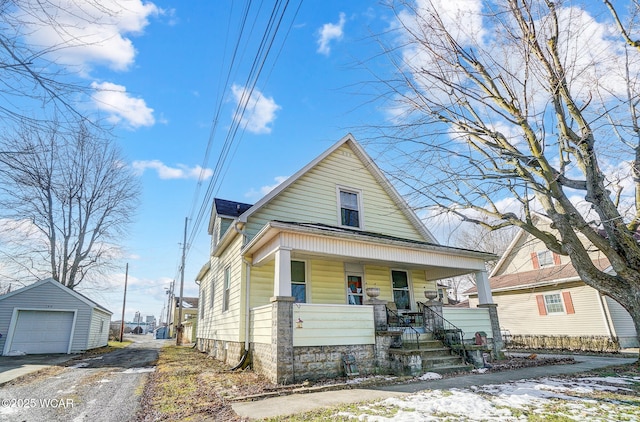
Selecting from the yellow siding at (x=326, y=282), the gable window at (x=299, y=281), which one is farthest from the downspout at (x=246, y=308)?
the yellow siding at (x=326, y=282)

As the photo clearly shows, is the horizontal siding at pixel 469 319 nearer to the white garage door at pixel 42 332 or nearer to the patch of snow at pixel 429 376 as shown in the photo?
the patch of snow at pixel 429 376

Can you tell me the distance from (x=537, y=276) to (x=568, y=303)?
6.37 ft

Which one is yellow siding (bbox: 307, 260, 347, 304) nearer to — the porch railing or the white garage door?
the porch railing

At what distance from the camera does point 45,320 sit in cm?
1622

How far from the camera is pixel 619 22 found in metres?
5.73

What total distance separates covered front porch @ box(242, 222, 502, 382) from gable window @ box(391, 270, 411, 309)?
4 cm

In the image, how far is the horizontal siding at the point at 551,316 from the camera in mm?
15414

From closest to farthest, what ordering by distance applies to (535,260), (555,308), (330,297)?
(330,297) → (555,308) → (535,260)

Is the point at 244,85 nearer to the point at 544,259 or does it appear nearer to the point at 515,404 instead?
the point at 515,404

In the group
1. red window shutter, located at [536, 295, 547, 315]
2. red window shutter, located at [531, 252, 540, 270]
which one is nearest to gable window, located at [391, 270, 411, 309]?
red window shutter, located at [536, 295, 547, 315]

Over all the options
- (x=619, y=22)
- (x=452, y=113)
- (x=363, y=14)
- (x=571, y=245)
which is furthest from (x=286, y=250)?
(x=619, y=22)

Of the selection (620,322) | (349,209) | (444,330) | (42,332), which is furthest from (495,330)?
(42,332)

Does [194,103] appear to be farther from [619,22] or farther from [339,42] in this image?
[619,22]

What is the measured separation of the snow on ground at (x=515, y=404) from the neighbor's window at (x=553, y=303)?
1248 cm
